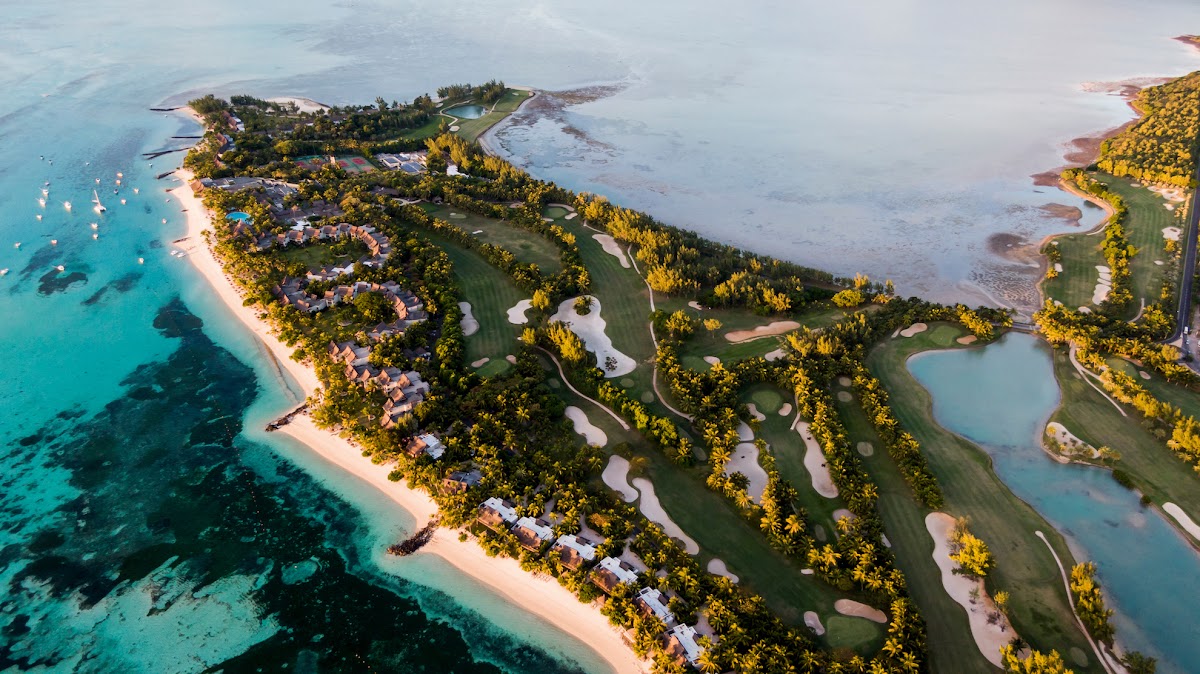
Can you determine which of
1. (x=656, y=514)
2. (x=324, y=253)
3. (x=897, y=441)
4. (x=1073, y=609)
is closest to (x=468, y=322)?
(x=324, y=253)

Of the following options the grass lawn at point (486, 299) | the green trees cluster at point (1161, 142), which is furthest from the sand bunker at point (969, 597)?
the green trees cluster at point (1161, 142)

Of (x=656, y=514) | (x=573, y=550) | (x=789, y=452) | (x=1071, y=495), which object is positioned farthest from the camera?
(x=789, y=452)

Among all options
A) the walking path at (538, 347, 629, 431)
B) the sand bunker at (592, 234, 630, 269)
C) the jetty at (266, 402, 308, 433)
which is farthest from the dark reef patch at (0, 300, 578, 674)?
the sand bunker at (592, 234, 630, 269)

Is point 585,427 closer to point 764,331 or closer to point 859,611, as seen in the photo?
point 764,331

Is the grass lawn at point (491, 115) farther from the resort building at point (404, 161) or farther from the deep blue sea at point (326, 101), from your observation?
the resort building at point (404, 161)

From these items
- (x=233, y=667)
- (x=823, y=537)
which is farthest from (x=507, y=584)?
(x=823, y=537)

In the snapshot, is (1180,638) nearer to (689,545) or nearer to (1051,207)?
(689,545)

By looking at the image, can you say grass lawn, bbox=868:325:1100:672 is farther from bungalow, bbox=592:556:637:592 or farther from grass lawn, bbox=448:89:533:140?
grass lawn, bbox=448:89:533:140
